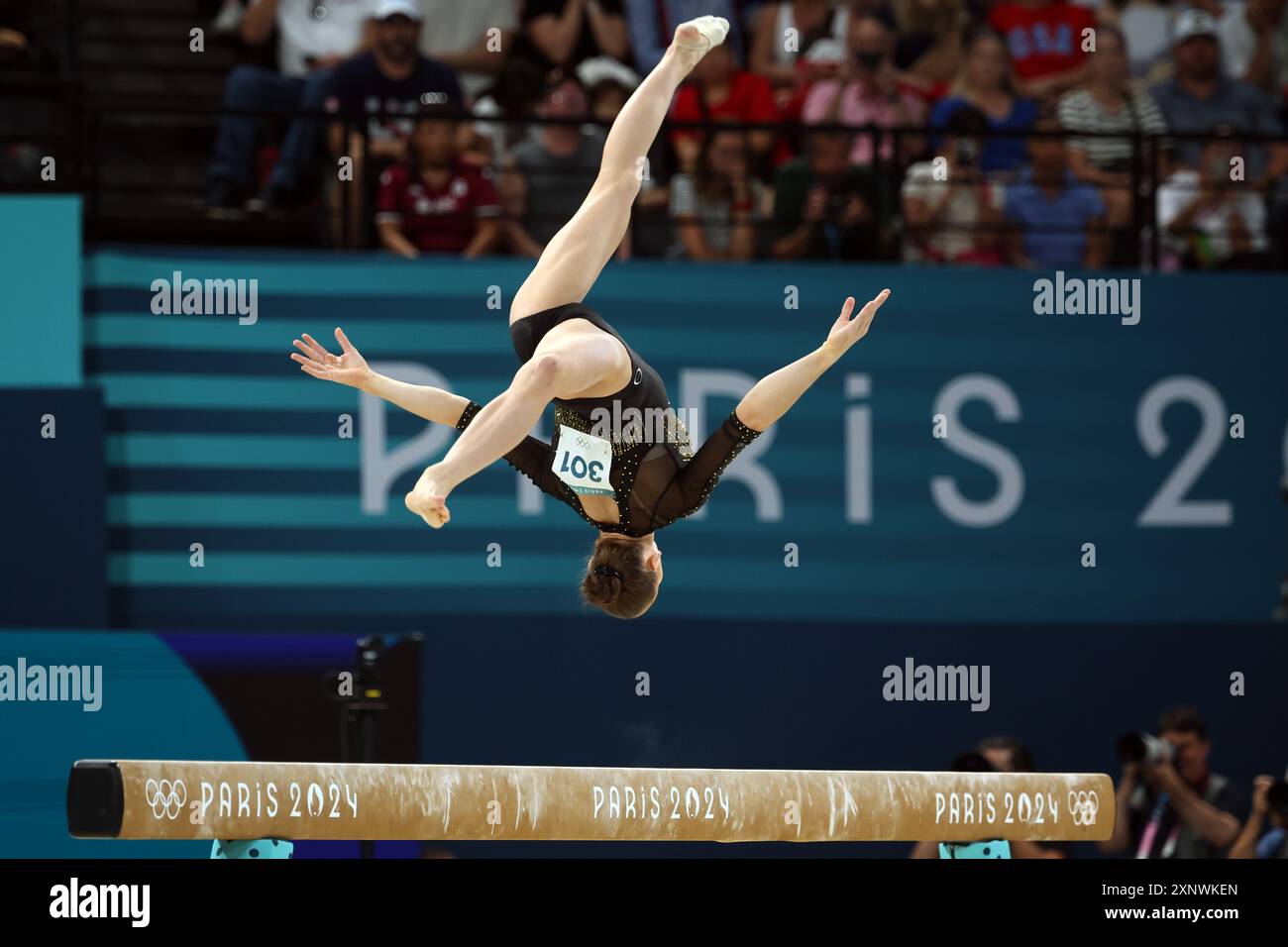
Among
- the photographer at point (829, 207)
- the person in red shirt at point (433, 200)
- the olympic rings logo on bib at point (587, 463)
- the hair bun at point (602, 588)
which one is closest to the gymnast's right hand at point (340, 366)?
the olympic rings logo on bib at point (587, 463)

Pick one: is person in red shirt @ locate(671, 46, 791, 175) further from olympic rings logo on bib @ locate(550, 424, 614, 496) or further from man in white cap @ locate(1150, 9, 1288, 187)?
olympic rings logo on bib @ locate(550, 424, 614, 496)

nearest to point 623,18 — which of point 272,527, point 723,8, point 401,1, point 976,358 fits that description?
point 723,8

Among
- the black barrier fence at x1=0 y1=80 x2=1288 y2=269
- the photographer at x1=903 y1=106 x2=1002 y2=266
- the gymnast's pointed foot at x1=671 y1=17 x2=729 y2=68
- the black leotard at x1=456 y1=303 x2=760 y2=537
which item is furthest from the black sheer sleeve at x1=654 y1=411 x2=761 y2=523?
the photographer at x1=903 y1=106 x2=1002 y2=266

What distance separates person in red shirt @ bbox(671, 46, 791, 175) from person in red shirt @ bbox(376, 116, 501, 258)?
110 centimetres

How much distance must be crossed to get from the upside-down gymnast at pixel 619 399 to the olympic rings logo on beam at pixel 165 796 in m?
1.32

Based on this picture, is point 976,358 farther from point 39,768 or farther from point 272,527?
point 39,768

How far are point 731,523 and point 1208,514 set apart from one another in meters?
2.30

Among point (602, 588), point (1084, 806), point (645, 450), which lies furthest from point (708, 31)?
point (1084, 806)

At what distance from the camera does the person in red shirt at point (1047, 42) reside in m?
10.5

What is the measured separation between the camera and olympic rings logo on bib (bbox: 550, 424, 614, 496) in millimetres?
5824

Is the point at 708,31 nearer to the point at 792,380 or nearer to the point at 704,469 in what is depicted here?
the point at 792,380

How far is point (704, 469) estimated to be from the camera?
5.91m

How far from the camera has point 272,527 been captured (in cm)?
902

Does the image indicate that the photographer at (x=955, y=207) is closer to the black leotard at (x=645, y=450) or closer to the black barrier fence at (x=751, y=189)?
the black barrier fence at (x=751, y=189)
